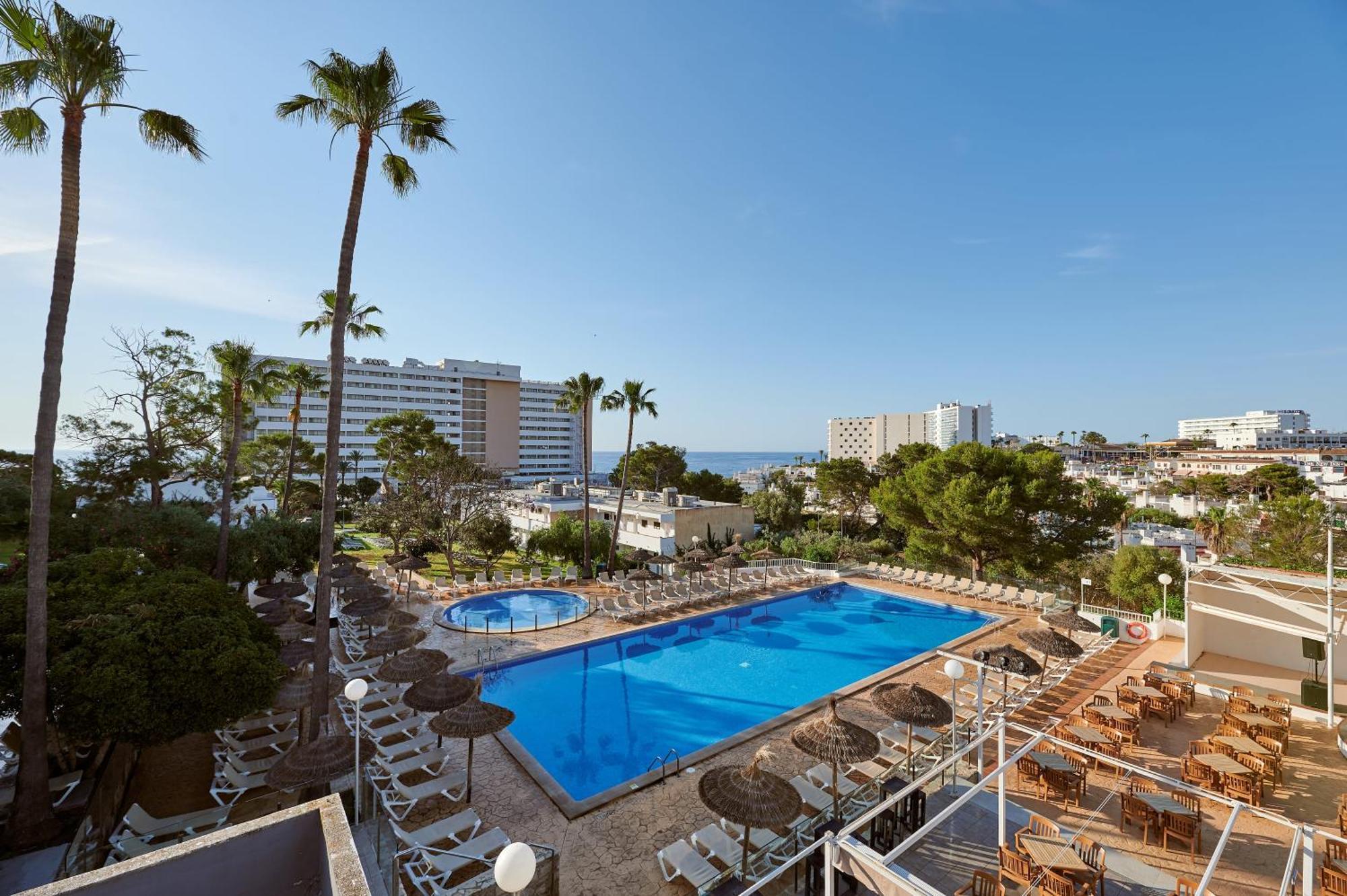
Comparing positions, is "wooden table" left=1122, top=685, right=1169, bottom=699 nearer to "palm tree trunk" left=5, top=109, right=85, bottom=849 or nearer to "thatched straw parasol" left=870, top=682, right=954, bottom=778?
"thatched straw parasol" left=870, top=682, right=954, bottom=778

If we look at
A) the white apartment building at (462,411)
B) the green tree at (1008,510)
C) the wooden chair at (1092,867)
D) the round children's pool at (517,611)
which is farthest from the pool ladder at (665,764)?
the white apartment building at (462,411)

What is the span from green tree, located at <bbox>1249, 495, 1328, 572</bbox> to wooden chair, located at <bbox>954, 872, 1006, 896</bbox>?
91.8 ft

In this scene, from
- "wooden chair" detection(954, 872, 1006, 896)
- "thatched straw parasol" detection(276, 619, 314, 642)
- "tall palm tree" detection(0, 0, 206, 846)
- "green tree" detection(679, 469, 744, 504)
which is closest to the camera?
"wooden chair" detection(954, 872, 1006, 896)

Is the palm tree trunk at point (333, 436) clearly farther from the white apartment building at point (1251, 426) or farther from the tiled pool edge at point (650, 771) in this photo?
the white apartment building at point (1251, 426)

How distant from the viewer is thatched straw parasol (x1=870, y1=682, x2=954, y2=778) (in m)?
8.34

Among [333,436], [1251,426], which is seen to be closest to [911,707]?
[333,436]

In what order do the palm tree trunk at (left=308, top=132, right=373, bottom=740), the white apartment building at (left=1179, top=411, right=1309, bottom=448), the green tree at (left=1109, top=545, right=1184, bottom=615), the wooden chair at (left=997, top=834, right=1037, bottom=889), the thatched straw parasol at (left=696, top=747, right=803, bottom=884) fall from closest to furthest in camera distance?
the wooden chair at (left=997, top=834, right=1037, bottom=889) < the thatched straw parasol at (left=696, top=747, right=803, bottom=884) < the palm tree trunk at (left=308, top=132, right=373, bottom=740) < the green tree at (left=1109, top=545, right=1184, bottom=615) < the white apartment building at (left=1179, top=411, right=1309, bottom=448)

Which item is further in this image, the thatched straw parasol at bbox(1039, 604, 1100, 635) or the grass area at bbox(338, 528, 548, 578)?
the grass area at bbox(338, 528, 548, 578)

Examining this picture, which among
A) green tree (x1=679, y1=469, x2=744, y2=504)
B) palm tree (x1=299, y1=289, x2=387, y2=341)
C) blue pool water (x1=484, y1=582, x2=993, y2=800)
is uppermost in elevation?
palm tree (x1=299, y1=289, x2=387, y2=341)

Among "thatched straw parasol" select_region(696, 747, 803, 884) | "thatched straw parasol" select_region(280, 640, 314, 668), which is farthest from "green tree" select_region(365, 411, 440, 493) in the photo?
"thatched straw parasol" select_region(696, 747, 803, 884)

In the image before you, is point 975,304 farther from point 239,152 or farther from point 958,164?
point 239,152

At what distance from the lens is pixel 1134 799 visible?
695 centimetres

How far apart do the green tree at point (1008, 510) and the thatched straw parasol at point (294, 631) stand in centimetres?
2230

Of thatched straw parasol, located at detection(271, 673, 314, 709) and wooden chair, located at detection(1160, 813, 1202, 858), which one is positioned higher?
thatched straw parasol, located at detection(271, 673, 314, 709)
